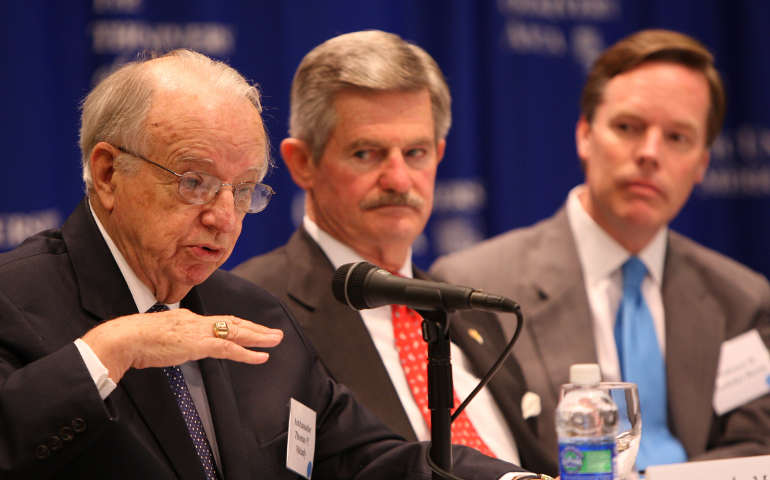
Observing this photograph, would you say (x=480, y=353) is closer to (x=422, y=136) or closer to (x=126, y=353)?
(x=422, y=136)

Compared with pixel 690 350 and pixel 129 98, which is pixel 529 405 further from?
pixel 129 98

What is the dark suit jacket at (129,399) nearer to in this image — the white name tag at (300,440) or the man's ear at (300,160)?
the white name tag at (300,440)

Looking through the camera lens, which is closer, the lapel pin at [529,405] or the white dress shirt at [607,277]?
the lapel pin at [529,405]

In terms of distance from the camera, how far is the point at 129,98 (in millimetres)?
2047

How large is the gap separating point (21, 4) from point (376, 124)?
150 cm

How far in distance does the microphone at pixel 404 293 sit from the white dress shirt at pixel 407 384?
1.03 m

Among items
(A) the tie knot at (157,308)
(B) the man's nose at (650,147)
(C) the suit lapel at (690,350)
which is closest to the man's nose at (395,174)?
(A) the tie knot at (157,308)

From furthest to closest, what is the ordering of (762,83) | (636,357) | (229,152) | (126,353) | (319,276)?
→ (762,83) < (636,357) < (319,276) < (229,152) < (126,353)

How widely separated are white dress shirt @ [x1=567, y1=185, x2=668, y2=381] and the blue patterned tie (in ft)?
6.04

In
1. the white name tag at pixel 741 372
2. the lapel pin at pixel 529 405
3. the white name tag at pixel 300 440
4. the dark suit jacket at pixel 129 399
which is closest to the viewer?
the dark suit jacket at pixel 129 399

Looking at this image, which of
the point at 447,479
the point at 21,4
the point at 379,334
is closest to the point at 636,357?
the point at 379,334

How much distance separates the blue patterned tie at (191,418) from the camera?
202 centimetres

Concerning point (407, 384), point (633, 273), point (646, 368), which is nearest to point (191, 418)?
point (407, 384)

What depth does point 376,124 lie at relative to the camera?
2.96 meters
